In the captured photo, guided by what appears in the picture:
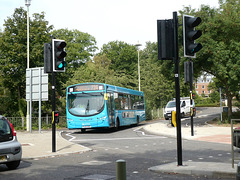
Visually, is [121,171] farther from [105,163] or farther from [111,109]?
[111,109]

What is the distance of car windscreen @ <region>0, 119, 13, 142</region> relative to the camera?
30.8 ft

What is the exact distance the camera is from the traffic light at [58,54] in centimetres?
1218

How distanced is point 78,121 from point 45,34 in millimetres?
11219

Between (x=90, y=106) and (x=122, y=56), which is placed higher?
(x=122, y=56)

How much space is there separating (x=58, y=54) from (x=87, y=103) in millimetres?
10386

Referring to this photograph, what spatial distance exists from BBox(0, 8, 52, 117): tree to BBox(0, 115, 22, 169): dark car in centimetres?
1963

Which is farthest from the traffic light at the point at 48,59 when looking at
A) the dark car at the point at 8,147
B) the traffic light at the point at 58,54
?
the dark car at the point at 8,147

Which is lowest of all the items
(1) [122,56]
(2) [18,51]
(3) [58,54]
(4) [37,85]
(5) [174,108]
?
(5) [174,108]

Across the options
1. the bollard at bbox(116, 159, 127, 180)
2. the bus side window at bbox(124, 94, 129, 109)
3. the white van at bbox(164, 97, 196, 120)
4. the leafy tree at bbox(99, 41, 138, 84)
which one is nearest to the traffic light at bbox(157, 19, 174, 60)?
the bollard at bbox(116, 159, 127, 180)

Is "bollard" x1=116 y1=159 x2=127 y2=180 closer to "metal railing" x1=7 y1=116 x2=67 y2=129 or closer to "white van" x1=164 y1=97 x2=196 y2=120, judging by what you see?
"metal railing" x1=7 y1=116 x2=67 y2=129

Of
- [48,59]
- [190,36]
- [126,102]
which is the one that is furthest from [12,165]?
[126,102]

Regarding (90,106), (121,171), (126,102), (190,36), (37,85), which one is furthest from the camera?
(126,102)

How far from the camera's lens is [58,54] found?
12.2 meters

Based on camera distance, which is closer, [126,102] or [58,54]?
[58,54]
